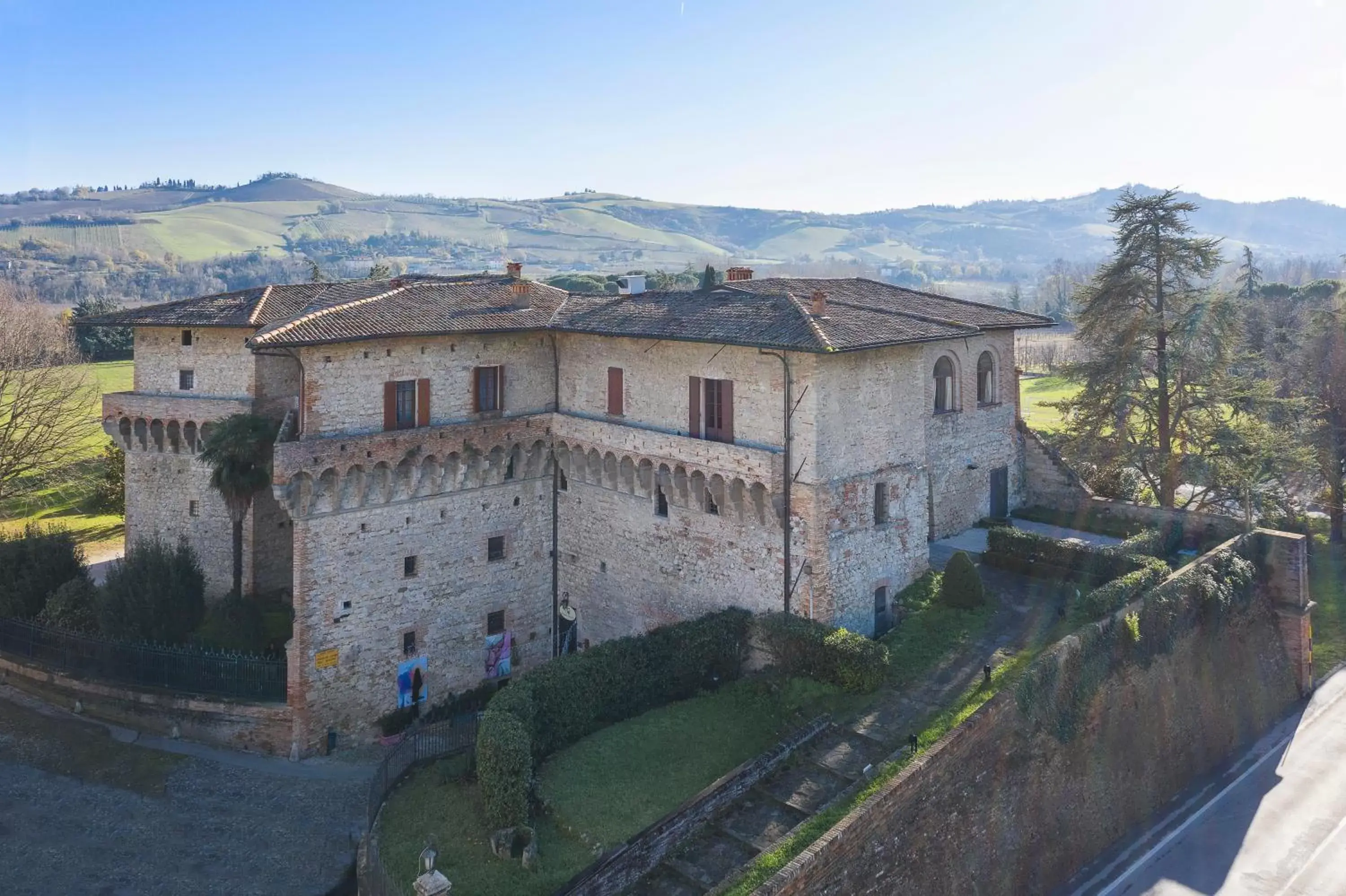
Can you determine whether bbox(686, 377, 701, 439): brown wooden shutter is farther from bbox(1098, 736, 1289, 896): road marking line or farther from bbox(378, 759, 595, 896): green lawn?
bbox(1098, 736, 1289, 896): road marking line

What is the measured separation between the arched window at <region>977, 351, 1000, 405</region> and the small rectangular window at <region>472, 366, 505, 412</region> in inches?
611

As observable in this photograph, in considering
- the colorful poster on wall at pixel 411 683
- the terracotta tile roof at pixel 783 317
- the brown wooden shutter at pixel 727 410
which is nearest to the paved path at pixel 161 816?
the colorful poster on wall at pixel 411 683

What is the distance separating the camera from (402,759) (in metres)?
21.7

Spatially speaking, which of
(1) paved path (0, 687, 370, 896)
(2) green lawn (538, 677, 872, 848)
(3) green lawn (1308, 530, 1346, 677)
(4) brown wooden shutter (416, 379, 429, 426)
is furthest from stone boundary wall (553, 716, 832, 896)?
(3) green lawn (1308, 530, 1346, 677)

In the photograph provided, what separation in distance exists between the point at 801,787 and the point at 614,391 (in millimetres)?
11974

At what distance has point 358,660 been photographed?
23.5 meters

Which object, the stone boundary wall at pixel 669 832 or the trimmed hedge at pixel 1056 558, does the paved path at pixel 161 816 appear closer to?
the stone boundary wall at pixel 669 832

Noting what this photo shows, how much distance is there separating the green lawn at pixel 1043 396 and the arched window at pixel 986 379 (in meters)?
21.7

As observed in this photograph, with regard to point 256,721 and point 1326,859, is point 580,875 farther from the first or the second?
point 1326,859

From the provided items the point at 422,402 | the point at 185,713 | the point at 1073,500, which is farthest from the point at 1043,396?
the point at 185,713

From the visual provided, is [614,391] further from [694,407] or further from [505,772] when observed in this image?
[505,772]

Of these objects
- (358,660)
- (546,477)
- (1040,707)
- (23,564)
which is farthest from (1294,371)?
(23,564)

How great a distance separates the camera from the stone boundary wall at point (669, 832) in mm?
14992

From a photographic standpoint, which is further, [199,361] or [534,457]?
[534,457]
